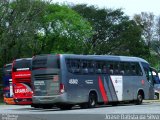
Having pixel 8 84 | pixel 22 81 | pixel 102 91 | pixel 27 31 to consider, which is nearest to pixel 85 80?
pixel 102 91

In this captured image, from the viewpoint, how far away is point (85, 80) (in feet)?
94.2

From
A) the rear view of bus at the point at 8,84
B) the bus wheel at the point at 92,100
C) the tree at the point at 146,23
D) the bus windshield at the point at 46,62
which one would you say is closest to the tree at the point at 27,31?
the rear view of bus at the point at 8,84

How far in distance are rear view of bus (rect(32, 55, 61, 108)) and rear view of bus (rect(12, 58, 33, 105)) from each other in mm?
4348

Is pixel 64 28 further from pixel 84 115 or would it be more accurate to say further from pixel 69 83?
pixel 84 115

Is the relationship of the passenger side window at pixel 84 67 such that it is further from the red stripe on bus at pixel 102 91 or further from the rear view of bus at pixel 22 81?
the rear view of bus at pixel 22 81

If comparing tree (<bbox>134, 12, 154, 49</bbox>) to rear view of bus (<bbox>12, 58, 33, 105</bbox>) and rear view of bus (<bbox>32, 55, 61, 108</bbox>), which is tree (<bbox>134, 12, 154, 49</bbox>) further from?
rear view of bus (<bbox>32, 55, 61, 108</bbox>)

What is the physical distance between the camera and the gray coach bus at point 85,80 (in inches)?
1067

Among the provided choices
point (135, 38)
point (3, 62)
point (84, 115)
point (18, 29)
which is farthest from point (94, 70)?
point (135, 38)

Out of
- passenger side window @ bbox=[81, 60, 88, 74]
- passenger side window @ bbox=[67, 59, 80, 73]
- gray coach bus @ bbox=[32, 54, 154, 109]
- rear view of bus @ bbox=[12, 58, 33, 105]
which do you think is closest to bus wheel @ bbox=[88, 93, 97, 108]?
gray coach bus @ bbox=[32, 54, 154, 109]

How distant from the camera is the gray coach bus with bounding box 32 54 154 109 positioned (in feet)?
88.9

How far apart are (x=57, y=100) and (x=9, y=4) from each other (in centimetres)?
2858

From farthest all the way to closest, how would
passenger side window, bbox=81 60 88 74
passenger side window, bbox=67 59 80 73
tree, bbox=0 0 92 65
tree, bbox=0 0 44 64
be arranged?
tree, bbox=0 0 92 65, tree, bbox=0 0 44 64, passenger side window, bbox=81 60 88 74, passenger side window, bbox=67 59 80 73

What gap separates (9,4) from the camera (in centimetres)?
5362

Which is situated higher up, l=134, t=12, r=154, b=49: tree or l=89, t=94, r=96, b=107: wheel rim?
l=134, t=12, r=154, b=49: tree
